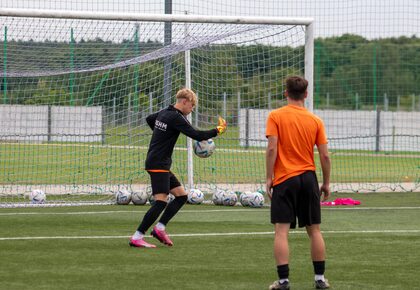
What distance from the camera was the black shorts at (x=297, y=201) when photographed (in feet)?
27.4

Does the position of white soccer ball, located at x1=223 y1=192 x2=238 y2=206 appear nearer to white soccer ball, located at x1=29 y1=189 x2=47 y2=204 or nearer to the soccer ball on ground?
the soccer ball on ground

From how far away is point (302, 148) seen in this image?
8.45 m

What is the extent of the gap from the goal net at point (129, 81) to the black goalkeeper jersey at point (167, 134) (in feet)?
15.2

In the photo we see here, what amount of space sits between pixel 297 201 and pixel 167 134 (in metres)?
3.20

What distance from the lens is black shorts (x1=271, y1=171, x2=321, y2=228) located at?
8344 mm

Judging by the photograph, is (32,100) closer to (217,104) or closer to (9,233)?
(217,104)

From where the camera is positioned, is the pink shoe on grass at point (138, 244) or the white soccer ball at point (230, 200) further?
the white soccer ball at point (230, 200)

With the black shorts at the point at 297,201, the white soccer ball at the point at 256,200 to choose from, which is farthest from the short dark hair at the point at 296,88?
the white soccer ball at the point at 256,200

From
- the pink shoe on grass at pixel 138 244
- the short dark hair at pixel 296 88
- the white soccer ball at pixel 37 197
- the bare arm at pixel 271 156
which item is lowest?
the white soccer ball at pixel 37 197

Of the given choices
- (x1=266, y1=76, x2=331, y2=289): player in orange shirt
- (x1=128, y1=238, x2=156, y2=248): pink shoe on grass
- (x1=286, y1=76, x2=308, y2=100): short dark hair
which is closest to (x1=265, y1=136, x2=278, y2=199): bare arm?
(x1=266, y1=76, x2=331, y2=289): player in orange shirt

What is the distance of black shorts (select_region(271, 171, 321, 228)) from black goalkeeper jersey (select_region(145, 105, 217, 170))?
2.91m

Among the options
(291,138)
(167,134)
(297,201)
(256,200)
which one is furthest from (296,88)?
(256,200)

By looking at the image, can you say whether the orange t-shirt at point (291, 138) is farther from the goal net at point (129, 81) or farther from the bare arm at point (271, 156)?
the goal net at point (129, 81)

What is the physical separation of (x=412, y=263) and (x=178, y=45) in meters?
7.76
